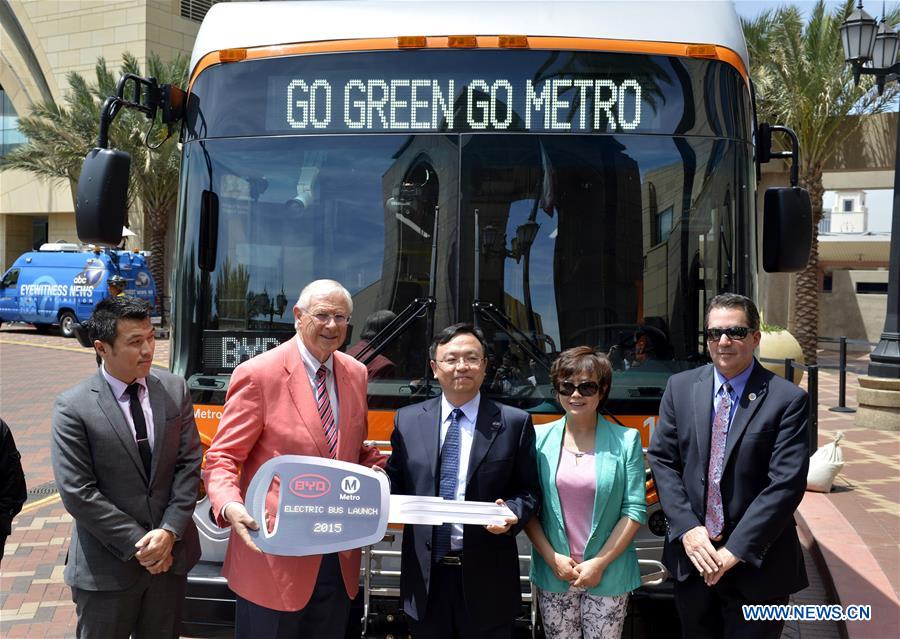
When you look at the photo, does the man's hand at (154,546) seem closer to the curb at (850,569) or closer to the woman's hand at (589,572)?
the woman's hand at (589,572)

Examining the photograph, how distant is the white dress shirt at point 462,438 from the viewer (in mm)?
3100

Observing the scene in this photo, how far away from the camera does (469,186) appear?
157 inches

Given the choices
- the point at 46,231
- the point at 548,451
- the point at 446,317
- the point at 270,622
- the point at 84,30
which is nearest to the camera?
the point at 270,622

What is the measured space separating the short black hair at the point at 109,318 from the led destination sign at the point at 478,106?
1376 millimetres

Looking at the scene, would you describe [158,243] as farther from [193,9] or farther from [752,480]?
[752,480]

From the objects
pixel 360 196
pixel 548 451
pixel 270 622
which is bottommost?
pixel 270 622

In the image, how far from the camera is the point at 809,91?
1759cm

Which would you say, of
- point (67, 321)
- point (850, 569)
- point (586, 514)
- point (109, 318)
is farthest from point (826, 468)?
point (67, 321)

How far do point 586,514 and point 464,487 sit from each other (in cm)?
47

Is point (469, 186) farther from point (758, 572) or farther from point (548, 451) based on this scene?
point (758, 572)

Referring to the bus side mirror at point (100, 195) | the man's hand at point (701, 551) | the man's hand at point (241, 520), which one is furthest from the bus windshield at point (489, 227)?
the man's hand at point (241, 520)

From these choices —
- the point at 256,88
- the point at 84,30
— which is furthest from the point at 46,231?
the point at 256,88

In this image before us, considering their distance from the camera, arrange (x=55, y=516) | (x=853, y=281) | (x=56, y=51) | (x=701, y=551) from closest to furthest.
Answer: (x=701, y=551)
(x=55, y=516)
(x=853, y=281)
(x=56, y=51)

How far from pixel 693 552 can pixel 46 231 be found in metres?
44.7
